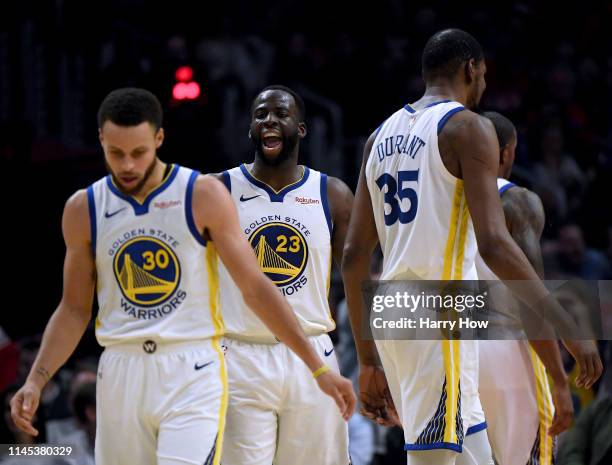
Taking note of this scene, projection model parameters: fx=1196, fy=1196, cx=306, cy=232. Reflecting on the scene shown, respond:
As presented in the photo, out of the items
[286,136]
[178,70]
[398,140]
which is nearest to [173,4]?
[178,70]

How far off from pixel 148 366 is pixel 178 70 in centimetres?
547

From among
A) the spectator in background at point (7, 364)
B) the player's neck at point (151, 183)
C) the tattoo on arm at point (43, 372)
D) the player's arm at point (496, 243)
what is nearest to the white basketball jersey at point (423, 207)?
the player's arm at point (496, 243)

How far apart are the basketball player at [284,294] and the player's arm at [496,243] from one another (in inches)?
51.3

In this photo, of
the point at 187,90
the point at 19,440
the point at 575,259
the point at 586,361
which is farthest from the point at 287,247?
the point at 575,259

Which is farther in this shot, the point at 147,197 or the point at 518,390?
the point at 518,390

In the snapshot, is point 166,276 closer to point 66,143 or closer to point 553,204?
point 66,143

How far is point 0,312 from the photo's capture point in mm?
11016

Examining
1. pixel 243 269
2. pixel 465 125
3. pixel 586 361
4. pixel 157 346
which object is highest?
pixel 465 125

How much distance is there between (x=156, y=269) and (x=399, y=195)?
3.82ft

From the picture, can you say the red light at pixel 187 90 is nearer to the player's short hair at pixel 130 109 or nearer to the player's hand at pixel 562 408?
the player's short hair at pixel 130 109

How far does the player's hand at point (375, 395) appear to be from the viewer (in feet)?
18.2

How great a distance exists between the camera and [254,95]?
13.5m

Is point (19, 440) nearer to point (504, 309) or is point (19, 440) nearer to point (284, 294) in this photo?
point (284, 294)

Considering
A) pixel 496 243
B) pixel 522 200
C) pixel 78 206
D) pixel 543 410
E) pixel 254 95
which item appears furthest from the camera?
pixel 254 95
